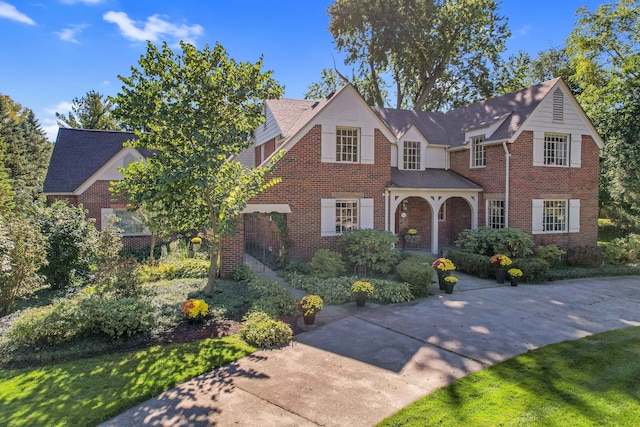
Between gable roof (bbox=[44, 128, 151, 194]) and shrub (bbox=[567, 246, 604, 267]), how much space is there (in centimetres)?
2282

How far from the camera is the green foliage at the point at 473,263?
1405cm

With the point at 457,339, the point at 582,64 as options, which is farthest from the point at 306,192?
the point at 582,64

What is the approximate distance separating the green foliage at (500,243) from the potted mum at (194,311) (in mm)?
11680

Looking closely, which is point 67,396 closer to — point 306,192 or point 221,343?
point 221,343

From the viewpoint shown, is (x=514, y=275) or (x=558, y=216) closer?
(x=514, y=275)

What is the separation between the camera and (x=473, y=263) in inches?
566

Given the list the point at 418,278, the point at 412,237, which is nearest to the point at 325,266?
the point at 418,278

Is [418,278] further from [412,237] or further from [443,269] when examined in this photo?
[412,237]

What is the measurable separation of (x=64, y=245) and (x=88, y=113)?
3256 centimetres

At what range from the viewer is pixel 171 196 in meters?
9.09

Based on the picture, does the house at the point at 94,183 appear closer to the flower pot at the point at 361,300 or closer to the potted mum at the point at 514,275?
the flower pot at the point at 361,300

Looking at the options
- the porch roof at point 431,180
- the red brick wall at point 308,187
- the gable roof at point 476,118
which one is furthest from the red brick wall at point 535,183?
the red brick wall at point 308,187

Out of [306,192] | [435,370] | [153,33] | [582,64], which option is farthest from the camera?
[582,64]

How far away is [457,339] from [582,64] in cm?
2263
